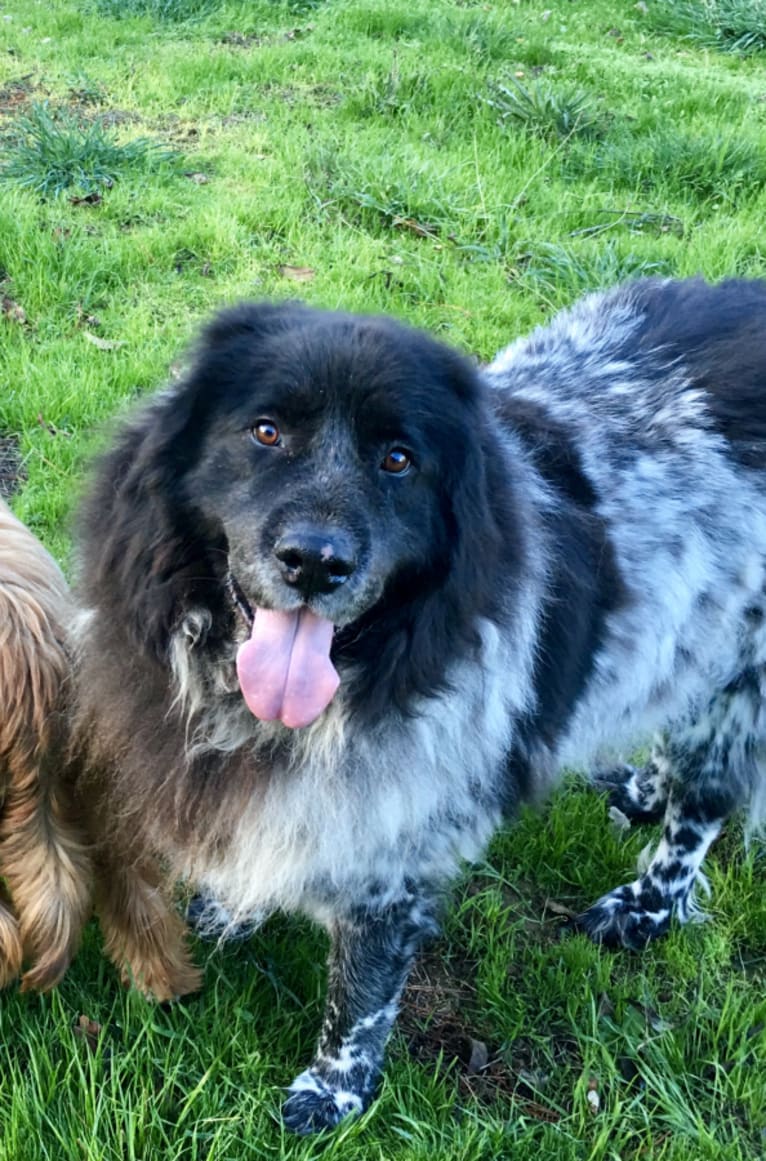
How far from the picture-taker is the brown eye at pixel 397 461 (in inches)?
87.9

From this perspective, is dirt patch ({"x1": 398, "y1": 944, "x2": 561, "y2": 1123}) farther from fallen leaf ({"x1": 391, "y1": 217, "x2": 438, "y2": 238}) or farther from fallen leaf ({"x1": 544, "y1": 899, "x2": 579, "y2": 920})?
fallen leaf ({"x1": 391, "y1": 217, "x2": 438, "y2": 238})

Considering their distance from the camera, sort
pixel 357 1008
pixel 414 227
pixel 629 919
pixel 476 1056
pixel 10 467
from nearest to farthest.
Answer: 1. pixel 357 1008
2. pixel 476 1056
3. pixel 629 919
4. pixel 10 467
5. pixel 414 227

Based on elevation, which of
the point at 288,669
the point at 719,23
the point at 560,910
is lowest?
the point at 560,910

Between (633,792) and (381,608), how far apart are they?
1966mm

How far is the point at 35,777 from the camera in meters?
2.32

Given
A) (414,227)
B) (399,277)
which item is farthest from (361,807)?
(414,227)

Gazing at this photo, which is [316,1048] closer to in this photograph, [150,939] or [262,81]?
[150,939]

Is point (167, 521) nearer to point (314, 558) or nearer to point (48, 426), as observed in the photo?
point (314, 558)

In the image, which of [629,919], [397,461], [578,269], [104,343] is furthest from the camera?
[578,269]

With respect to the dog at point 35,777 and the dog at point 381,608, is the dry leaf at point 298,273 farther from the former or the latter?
the dog at point 35,777

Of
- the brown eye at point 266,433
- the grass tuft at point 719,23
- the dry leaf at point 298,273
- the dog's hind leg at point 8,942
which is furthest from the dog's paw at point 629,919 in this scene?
the grass tuft at point 719,23

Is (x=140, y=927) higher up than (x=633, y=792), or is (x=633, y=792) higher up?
(x=140, y=927)

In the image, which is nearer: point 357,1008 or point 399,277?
point 357,1008

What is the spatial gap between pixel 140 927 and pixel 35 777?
0.65 meters
